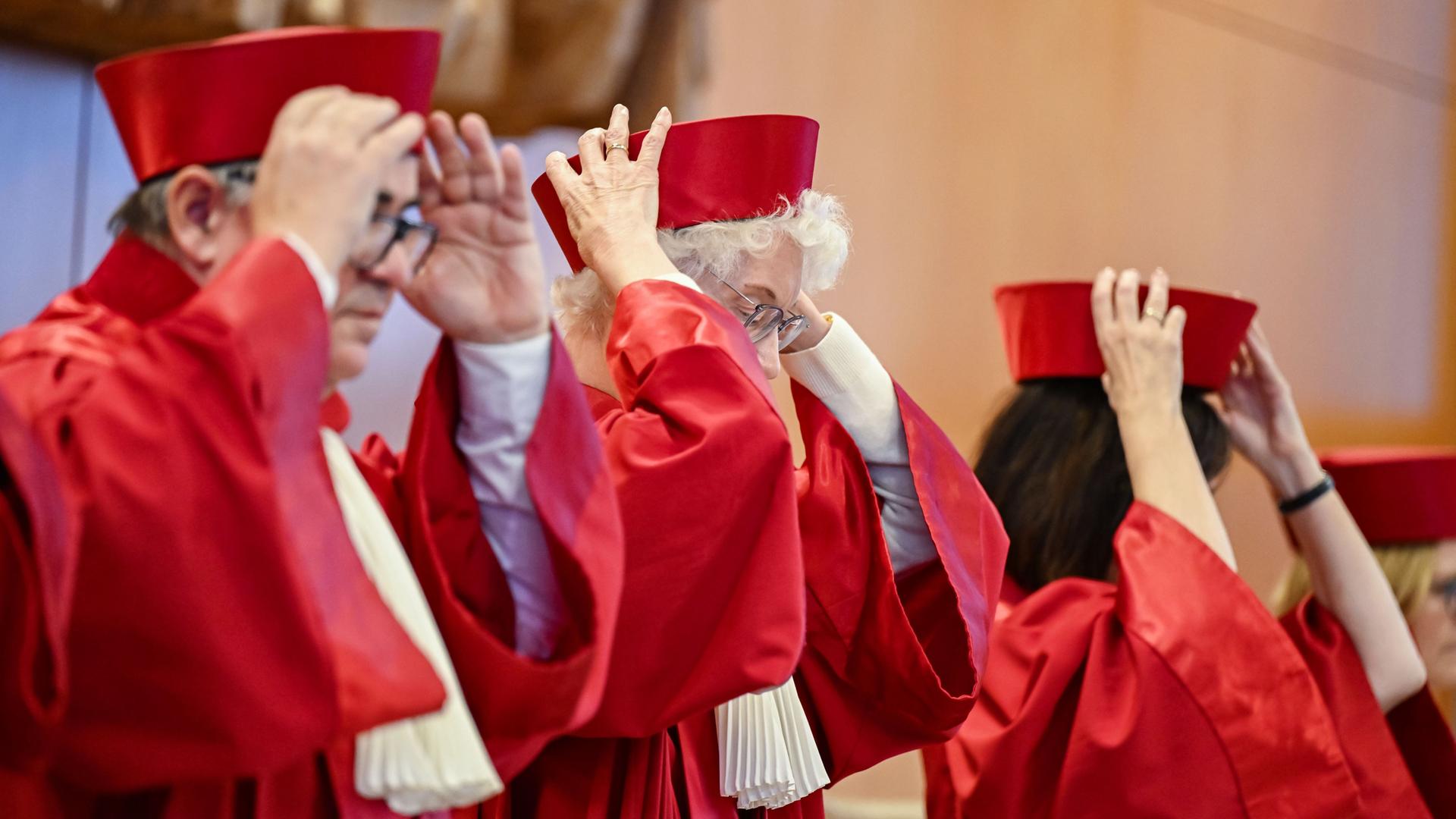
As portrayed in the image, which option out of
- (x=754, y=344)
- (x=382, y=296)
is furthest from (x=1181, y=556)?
(x=382, y=296)

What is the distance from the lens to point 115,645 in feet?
3.26

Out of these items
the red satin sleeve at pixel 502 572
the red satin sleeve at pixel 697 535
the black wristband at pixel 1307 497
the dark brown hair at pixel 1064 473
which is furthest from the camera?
the black wristband at pixel 1307 497

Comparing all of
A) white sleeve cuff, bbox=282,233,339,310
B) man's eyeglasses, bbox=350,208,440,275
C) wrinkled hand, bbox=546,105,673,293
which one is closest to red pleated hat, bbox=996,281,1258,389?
wrinkled hand, bbox=546,105,673,293

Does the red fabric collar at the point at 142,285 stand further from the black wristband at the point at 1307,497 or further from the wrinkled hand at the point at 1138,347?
the black wristband at the point at 1307,497

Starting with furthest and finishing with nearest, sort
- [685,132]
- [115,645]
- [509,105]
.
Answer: [509,105] → [685,132] → [115,645]

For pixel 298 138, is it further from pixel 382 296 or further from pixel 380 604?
pixel 380 604

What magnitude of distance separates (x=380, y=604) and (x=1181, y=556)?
4.70ft

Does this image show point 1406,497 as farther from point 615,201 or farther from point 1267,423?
point 615,201

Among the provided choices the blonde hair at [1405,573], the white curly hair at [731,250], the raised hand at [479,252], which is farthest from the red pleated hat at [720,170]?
the blonde hair at [1405,573]

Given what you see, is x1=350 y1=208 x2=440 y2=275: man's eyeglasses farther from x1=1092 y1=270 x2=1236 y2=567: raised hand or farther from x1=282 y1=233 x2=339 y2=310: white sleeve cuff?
x1=1092 y1=270 x2=1236 y2=567: raised hand

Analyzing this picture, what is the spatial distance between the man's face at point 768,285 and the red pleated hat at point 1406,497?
145 centimetres

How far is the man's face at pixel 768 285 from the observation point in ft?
5.77

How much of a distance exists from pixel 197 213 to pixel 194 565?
33 cm

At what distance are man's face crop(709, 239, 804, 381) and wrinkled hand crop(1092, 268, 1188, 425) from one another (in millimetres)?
743
